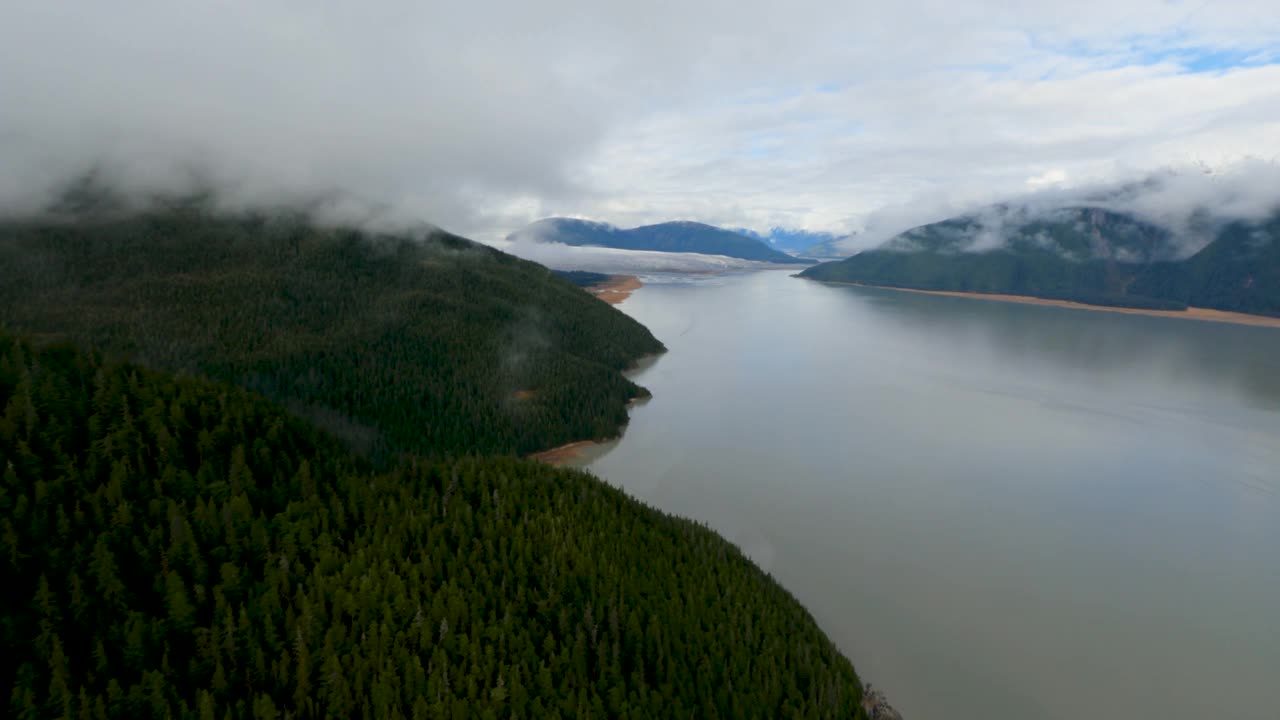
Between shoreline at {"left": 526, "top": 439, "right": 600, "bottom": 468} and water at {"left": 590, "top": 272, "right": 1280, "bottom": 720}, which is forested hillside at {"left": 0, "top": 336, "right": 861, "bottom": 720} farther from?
shoreline at {"left": 526, "top": 439, "right": 600, "bottom": 468}

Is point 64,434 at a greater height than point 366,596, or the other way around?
point 64,434

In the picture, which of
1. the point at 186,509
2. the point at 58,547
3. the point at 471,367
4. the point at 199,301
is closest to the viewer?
the point at 58,547

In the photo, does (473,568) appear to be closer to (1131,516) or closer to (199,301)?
(1131,516)

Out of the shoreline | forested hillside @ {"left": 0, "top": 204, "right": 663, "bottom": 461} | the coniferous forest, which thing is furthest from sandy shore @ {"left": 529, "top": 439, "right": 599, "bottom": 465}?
the coniferous forest

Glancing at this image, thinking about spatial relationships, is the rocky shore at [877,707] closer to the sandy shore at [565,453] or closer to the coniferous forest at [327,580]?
the coniferous forest at [327,580]

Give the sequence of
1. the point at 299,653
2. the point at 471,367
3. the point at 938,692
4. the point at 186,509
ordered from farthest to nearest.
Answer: the point at 471,367, the point at 186,509, the point at 938,692, the point at 299,653

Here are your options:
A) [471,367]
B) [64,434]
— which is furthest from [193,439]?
[471,367]
